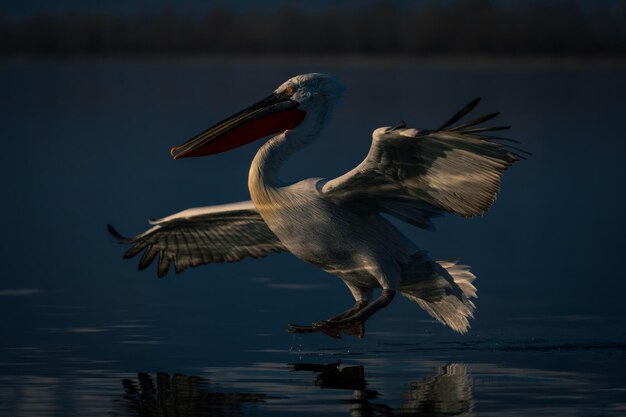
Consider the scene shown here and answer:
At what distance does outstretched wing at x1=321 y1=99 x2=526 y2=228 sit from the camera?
7.66 m

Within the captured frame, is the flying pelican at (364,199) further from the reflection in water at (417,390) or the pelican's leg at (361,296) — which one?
the reflection in water at (417,390)

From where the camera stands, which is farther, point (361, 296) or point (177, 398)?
point (361, 296)

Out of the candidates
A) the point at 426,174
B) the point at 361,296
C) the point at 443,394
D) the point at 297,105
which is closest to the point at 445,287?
the point at 361,296

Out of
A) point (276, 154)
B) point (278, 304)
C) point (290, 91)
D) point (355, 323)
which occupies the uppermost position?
point (290, 91)

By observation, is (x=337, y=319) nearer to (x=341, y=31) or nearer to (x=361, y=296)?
(x=361, y=296)

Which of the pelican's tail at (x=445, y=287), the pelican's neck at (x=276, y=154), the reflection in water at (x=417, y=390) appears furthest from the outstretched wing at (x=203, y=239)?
the reflection in water at (x=417, y=390)

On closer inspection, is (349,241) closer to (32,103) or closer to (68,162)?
(68,162)

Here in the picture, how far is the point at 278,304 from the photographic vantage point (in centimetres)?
938

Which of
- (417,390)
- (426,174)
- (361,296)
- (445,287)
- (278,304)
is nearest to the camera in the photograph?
(417,390)

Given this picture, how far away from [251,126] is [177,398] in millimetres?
2210

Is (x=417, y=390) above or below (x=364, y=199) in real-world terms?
below

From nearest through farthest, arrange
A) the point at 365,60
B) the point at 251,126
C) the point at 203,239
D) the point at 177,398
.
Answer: the point at 177,398
the point at 251,126
the point at 203,239
the point at 365,60

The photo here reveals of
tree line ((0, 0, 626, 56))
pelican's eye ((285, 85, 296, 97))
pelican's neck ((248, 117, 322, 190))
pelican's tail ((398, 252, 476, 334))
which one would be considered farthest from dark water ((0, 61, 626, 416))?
tree line ((0, 0, 626, 56))

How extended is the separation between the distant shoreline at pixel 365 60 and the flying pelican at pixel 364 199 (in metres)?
22.0
